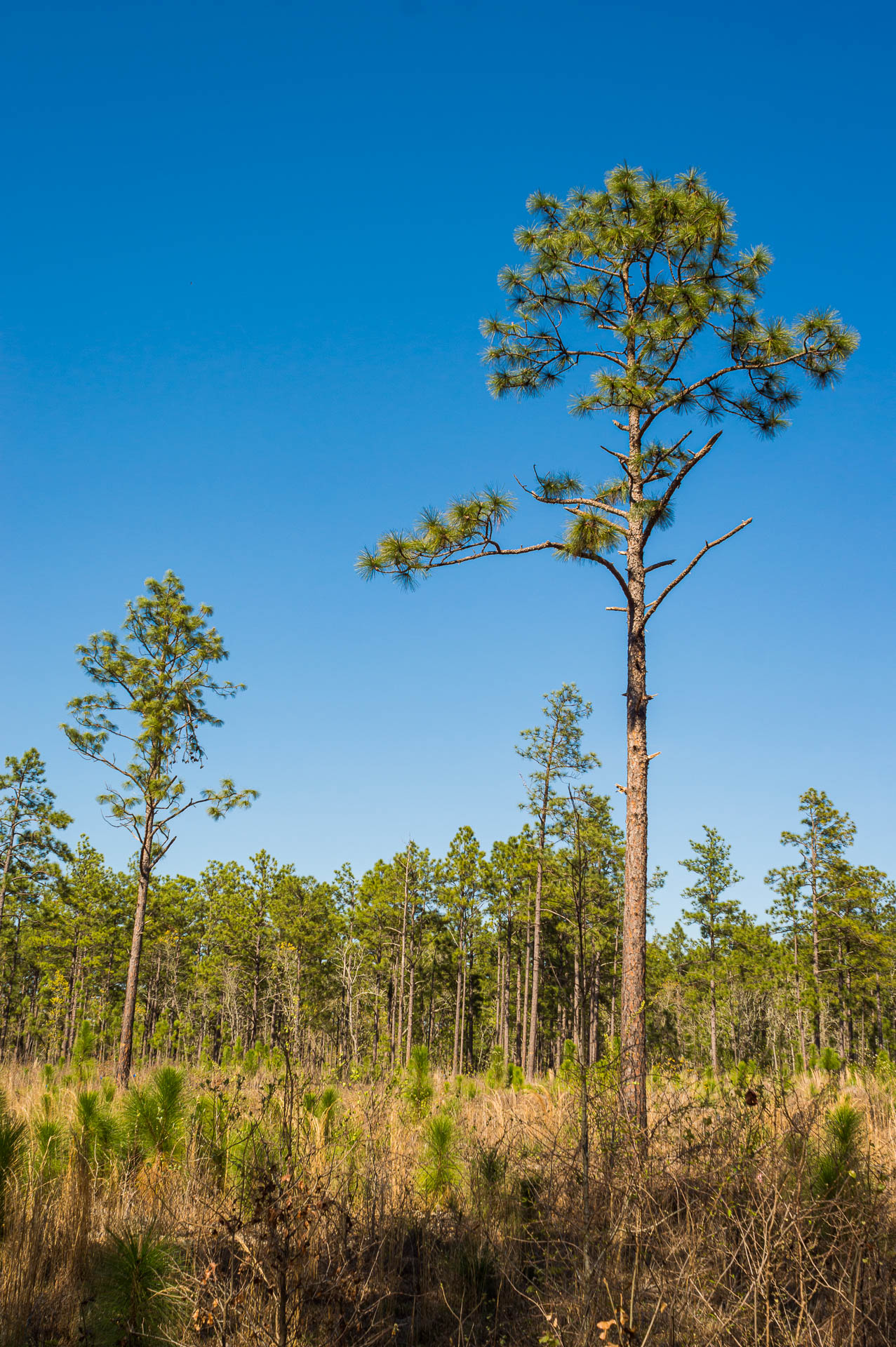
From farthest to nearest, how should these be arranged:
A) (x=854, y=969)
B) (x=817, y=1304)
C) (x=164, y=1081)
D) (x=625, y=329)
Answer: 1. (x=854, y=969)
2. (x=625, y=329)
3. (x=164, y=1081)
4. (x=817, y=1304)

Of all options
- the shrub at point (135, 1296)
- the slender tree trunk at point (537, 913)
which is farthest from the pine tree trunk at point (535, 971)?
the shrub at point (135, 1296)

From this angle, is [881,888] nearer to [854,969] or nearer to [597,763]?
[854,969]

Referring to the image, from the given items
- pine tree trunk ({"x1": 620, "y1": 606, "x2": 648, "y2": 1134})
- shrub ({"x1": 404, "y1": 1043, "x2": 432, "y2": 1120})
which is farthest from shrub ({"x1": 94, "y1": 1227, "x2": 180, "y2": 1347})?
shrub ({"x1": 404, "y1": 1043, "x2": 432, "y2": 1120})

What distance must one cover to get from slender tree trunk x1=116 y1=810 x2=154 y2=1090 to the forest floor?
288 inches

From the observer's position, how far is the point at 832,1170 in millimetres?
5180

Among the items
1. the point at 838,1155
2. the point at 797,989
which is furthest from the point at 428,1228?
the point at 797,989

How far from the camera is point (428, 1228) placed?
16.8 feet

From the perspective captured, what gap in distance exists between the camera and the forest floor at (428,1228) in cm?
333

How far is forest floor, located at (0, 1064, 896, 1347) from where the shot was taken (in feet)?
10.9

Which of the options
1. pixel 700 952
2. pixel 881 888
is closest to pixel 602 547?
pixel 700 952

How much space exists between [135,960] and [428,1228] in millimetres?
11181

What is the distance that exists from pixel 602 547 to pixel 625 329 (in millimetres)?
2311

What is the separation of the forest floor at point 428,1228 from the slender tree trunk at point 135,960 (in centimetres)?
731

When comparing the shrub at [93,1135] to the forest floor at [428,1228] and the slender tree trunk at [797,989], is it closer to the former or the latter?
the forest floor at [428,1228]
